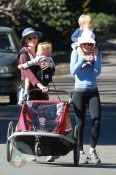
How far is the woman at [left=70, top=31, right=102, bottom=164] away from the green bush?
1946 inches

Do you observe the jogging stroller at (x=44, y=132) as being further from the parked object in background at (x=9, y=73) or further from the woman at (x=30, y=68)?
the parked object in background at (x=9, y=73)

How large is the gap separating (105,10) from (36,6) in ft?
85.6

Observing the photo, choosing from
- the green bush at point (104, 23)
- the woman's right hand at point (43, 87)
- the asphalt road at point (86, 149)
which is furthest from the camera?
the green bush at point (104, 23)

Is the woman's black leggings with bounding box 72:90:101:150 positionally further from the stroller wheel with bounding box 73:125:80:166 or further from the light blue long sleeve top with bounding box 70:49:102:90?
the stroller wheel with bounding box 73:125:80:166

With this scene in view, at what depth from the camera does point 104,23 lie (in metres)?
61.8

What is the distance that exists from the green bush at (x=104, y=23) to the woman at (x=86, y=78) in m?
49.4

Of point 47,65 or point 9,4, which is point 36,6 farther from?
point 47,65

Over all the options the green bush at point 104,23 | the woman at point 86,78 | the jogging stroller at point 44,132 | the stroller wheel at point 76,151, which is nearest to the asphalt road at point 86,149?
the stroller wheel at point 76,151

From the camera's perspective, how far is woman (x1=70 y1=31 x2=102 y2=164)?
35.0ft

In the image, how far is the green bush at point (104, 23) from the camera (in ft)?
199

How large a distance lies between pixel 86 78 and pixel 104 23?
5138cm

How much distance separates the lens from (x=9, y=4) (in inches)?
1495

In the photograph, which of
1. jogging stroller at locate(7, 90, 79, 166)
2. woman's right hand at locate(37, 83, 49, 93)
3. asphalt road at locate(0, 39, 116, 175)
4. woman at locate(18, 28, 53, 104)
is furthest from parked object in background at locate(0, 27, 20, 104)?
jogging stroller at locate(7, 90, 79, 166)

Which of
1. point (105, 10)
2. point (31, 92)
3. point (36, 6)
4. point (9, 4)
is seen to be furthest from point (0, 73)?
point (105, 10)
